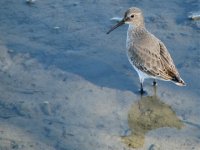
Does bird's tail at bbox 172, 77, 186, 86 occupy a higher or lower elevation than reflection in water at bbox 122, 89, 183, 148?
higher

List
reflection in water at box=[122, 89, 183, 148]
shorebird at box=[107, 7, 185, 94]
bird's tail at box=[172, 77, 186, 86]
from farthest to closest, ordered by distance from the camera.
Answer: shorebird at box=[107, 7, 185, 94] → bird's tail at box=[172, 77, 186, 86] → reflection in water at box=[122, 89, 183, 148]

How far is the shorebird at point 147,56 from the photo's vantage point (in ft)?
25.5

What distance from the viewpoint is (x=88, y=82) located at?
8141 mm

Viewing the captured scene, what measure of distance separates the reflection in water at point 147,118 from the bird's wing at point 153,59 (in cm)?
37

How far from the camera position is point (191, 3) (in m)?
9.68

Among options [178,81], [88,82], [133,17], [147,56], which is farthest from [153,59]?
[88,82]

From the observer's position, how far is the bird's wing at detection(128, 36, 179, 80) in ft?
25.5

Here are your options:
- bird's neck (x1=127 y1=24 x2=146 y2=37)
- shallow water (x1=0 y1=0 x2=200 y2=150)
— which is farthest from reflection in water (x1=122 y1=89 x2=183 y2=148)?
bird's neck (x1=127 y1=24 x2=146 y2=37)

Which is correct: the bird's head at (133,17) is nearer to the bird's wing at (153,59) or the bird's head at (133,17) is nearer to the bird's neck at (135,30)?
the bird's neck at (135,30)

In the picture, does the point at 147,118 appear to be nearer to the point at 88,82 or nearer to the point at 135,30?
the point at 88,82

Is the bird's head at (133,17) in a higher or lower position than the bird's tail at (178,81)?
higher

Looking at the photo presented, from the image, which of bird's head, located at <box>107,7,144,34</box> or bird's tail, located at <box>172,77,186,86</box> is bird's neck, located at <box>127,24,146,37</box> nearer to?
bird's head, located at <box>107,7,144,34</box>

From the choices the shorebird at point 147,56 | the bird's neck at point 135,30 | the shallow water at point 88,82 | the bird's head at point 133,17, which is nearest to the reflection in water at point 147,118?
the shallow water at point 88,82

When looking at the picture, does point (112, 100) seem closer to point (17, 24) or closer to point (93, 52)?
point (93, 52)
